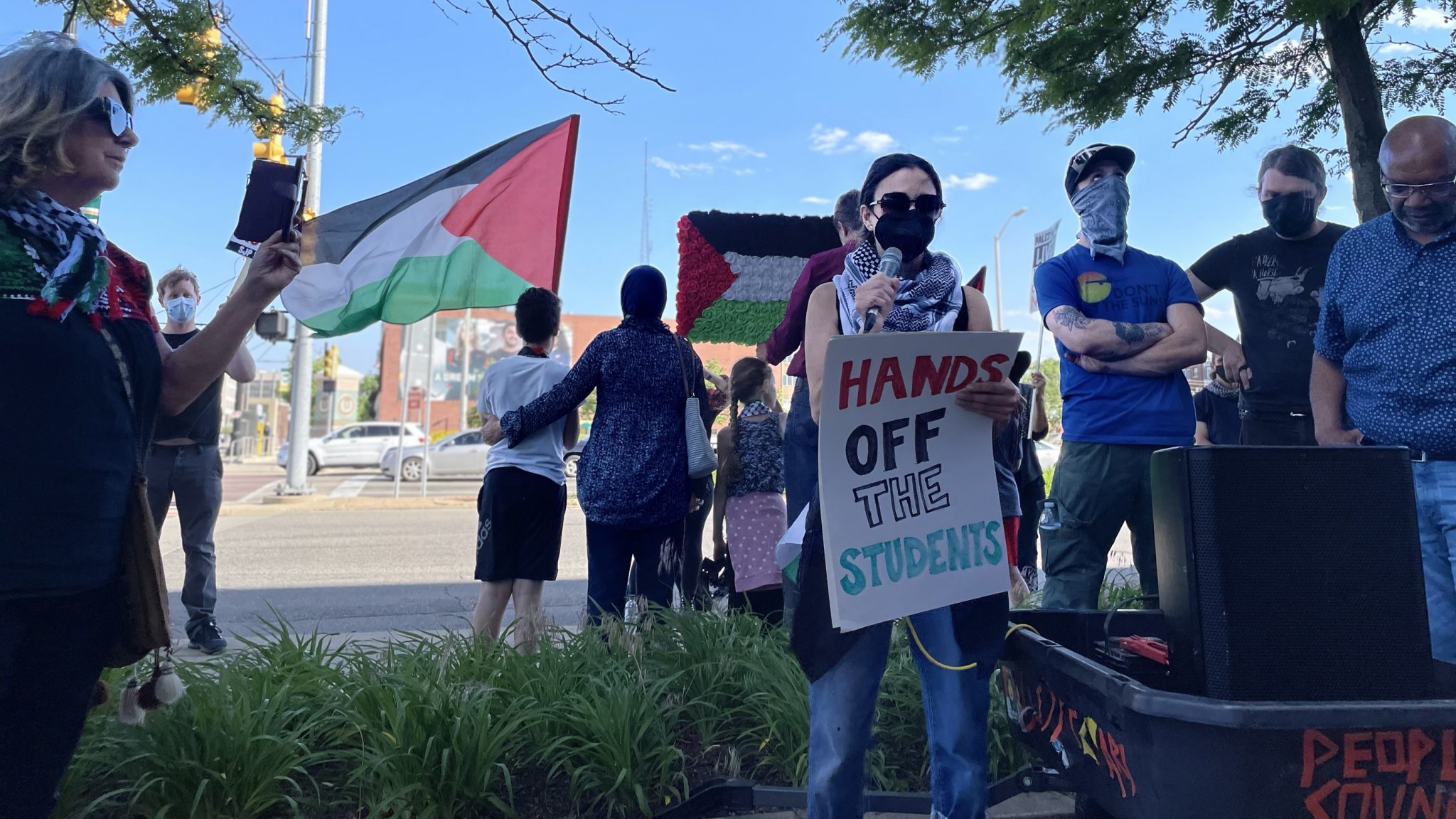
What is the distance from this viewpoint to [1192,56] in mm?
5102

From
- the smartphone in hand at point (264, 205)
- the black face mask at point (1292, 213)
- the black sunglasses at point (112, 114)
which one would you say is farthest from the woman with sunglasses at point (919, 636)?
the black face mask at point (1292, 213)

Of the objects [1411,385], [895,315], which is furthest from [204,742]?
[1411,385]

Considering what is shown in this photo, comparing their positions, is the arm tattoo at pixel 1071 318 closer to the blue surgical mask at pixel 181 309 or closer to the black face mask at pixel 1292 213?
the black face mask at pixel 1292 213

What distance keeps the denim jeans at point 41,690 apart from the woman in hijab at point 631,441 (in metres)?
2.18

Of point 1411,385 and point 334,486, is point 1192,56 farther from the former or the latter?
point 334,486

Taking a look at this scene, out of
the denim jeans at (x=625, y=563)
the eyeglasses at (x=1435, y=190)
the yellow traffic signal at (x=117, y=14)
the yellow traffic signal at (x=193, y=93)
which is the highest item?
the yellow traffic signal at (x=117, y=14)

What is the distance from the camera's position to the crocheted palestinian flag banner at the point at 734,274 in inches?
210

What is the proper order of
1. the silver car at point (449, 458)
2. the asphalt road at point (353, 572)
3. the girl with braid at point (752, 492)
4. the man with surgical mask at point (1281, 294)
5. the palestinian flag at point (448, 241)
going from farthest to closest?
the silver car at point (449, 458) → the asphalt road at point (353, 572) → the palestinian flag at point (448, 241) → the girl with braid at point (752, 492) → the man with surgical mask at point (1281, 294)

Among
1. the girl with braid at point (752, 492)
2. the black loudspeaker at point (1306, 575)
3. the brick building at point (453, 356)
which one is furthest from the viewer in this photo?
the brick building at point (453, 356)

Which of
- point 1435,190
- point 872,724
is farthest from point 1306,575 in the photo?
point 1435,190

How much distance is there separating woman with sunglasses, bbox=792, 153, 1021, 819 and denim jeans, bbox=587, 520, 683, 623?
1747 mm

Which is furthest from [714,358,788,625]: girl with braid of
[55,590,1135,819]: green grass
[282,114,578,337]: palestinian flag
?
[282,114,578,337]: palestinian flag

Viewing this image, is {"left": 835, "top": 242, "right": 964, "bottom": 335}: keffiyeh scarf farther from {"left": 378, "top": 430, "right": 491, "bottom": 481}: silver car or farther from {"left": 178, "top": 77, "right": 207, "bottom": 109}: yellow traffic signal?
{"left": 378, "top": 430, "right": 491, "bottom": 481}: silver car

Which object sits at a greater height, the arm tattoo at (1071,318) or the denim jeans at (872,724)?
the arm tattoo at (1071,318)
